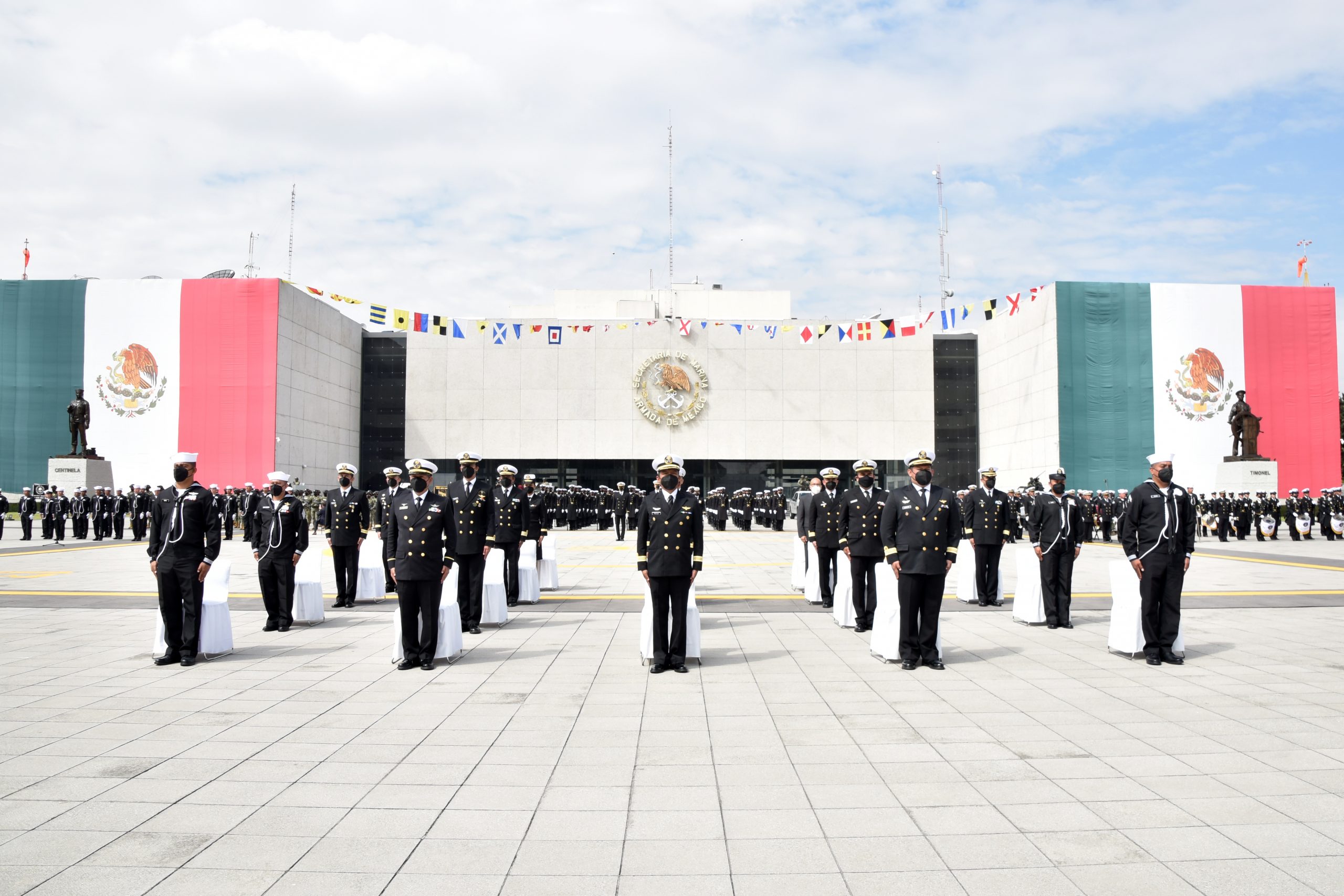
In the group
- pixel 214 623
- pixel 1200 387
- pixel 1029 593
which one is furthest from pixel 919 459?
pixel 1200 387

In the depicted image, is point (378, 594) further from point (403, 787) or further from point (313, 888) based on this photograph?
point (313, 888)

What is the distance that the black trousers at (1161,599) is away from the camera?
26.4 feet

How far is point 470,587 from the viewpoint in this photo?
10.2 meters

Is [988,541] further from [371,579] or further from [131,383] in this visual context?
[131,383]

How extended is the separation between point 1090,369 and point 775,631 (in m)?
40.1

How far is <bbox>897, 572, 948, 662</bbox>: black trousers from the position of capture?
7812 mm

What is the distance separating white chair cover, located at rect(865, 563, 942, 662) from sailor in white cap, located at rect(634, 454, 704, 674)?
1.86 metres

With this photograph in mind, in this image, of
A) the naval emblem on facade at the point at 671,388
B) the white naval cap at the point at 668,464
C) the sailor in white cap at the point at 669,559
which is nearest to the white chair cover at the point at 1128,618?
the sailor in white cap at the point at 669,559

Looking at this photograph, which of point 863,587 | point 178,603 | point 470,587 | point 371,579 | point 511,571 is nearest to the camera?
point 178,603

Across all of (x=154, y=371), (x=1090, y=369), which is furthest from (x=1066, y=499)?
(x=154, y=371)

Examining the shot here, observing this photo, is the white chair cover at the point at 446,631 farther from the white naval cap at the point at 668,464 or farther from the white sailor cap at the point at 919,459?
the white sailor cap at the point at 919,459

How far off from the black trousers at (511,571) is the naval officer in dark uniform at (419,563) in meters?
3.98

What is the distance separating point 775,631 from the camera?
9969mm

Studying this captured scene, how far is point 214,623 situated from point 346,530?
3.85 m
